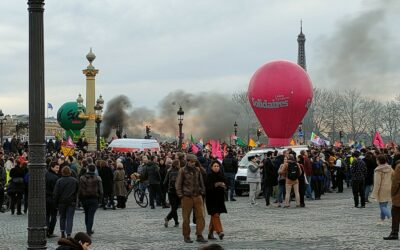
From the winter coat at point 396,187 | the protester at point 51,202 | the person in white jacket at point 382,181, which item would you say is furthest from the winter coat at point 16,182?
the winter coat at point 396,187

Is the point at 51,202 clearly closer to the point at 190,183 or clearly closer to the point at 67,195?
the point at 67,195

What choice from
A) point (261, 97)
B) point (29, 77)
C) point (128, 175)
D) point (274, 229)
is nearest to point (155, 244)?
point (274, 229)

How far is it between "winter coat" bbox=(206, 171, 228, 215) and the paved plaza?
0.68 m

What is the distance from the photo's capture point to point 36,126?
32.9 feet

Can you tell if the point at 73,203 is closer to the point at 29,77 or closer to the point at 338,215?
the point at 29,77

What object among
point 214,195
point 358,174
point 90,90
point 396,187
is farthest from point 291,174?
point 90,90

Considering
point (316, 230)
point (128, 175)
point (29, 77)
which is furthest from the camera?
point (128, 175)

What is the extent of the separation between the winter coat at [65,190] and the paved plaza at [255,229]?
89 cm

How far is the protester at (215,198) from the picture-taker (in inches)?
619

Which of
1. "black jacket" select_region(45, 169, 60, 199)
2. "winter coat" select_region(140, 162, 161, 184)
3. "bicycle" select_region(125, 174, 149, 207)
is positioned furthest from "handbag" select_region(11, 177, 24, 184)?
"black jacket" select_region(45, 169, 60, 199)

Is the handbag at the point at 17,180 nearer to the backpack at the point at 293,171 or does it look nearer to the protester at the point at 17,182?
the protester at the point at 17,182

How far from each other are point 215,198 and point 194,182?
2.08 ft

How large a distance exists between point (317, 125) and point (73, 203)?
10412 centimetres

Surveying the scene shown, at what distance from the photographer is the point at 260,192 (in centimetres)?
2931
